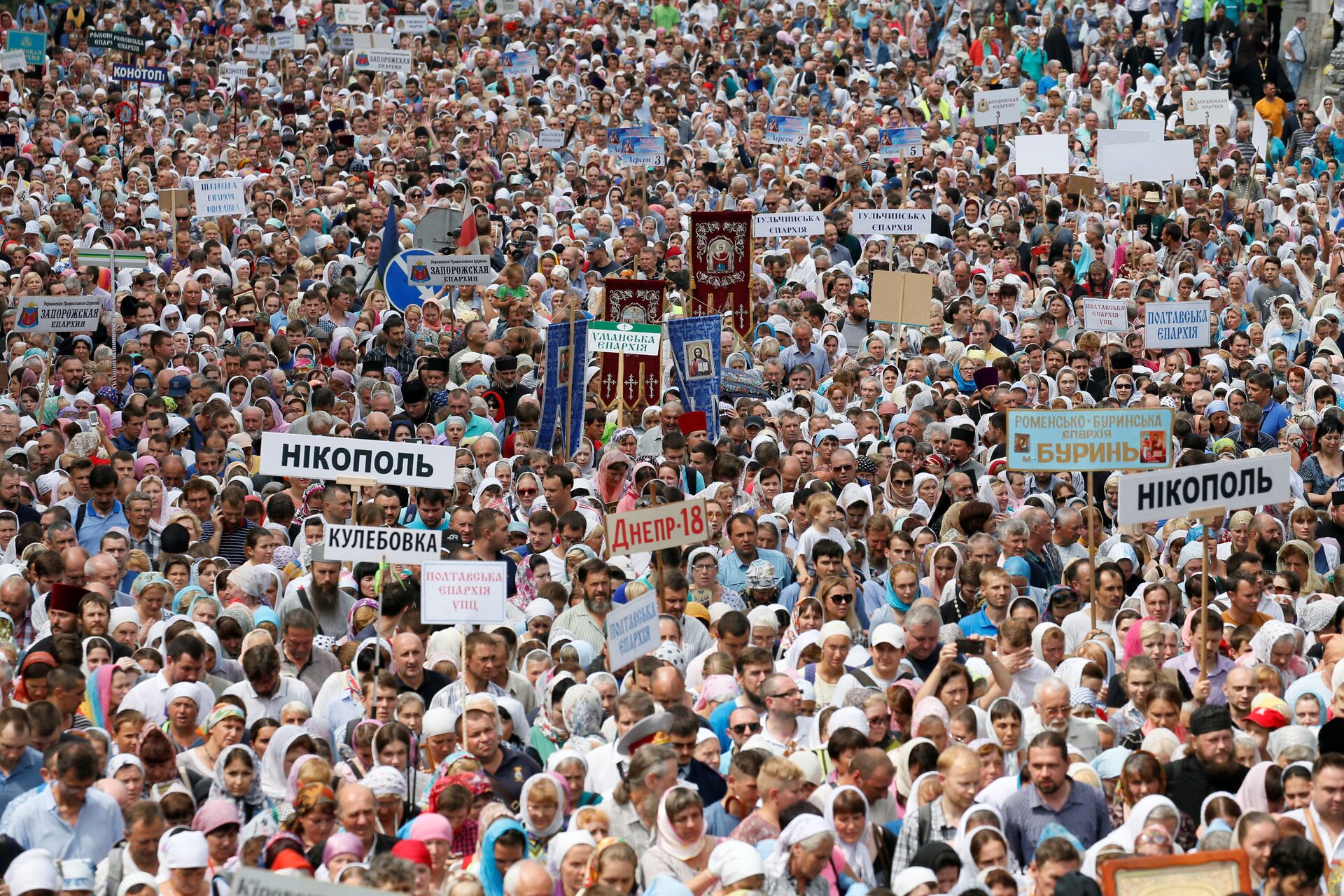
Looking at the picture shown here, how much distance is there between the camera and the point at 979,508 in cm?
1375

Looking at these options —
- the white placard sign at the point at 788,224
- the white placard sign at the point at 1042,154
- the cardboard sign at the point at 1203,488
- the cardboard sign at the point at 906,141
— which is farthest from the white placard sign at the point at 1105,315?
the cardboard sign at the point at 1203,488

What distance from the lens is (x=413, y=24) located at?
31.7 meters

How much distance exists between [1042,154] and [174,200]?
961 cm

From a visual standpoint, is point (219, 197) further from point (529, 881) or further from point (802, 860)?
point (529, 881)

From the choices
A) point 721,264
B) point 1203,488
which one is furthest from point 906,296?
point 1203,488

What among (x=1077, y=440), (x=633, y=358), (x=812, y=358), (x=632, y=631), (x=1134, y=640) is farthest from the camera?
(x=812, y=358)

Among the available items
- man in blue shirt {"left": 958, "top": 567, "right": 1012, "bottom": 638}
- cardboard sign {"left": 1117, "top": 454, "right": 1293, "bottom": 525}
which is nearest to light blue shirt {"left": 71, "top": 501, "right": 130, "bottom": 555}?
man in blue shirt {"left": 958, "top": 567, "right": 1012, "bottom": 638}

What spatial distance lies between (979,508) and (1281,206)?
12.5 metres

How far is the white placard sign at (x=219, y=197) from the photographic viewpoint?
21.8 m

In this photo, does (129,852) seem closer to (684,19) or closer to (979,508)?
(979,508)

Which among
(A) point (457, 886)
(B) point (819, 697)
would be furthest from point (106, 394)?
(A) point (457, 886)

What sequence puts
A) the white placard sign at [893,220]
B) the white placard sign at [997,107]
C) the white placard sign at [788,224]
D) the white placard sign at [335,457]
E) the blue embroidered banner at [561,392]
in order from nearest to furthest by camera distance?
the white placard sign at [335,457]
the blue embroidered banner at [561,392]
the white placard sign at [893,220]
the white placard sign at [788,224]
the white placard sign at [997,107]

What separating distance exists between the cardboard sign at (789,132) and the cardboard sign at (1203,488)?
16.0m

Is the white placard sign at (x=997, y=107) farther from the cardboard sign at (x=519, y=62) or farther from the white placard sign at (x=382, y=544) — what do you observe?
the white placard sign at (x=382, y=544)
